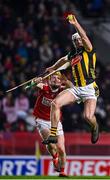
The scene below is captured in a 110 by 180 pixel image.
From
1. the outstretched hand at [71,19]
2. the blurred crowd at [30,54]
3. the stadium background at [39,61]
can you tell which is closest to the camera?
the outstretched hand at [71,19]

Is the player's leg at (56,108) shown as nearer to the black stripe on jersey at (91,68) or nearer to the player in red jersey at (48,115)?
the black stripe on jersey at (91,68)

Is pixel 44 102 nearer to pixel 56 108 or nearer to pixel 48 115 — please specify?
pixel 48 115

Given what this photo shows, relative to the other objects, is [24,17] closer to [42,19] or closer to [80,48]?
[42,19]

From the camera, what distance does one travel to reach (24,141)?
827 inches

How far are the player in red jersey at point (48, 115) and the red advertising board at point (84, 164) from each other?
3.08 m

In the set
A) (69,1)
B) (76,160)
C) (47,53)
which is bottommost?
(76,160)

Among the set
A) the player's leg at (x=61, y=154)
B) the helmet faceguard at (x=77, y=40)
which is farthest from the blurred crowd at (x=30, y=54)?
the helmet faceguard at (x=77, y=40)

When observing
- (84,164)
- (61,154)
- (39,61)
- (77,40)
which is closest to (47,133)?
(61,154)

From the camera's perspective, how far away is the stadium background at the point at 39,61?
69.1 ft

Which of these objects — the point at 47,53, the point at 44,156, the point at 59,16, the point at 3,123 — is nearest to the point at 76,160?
the point at 44,156

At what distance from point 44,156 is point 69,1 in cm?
756

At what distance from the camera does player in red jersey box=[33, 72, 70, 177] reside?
58.2ft

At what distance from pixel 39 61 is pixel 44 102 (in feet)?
22.5

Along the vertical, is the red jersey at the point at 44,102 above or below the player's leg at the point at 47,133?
above
